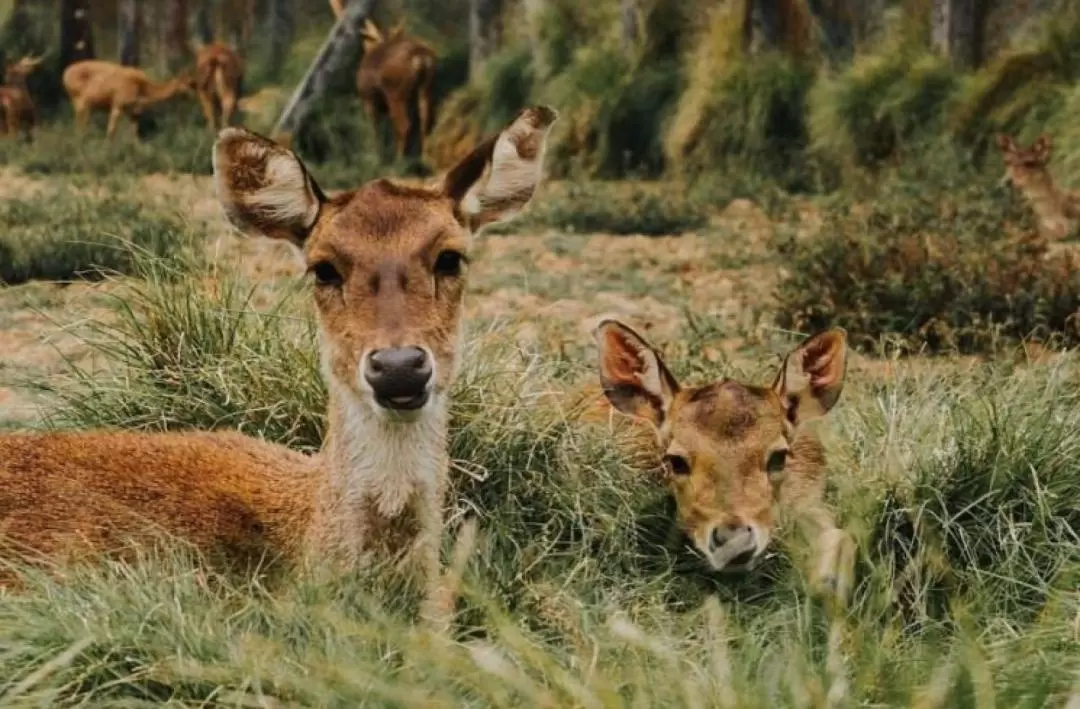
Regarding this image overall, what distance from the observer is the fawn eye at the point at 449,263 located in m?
5.18

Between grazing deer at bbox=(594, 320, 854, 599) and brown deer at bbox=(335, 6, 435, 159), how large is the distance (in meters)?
12.2

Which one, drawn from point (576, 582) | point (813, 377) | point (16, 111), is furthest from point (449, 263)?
point (16, 111)

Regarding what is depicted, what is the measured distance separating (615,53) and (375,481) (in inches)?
513

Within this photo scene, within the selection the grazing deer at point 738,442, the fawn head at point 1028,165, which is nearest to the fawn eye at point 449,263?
the grazing deer at point 738,442

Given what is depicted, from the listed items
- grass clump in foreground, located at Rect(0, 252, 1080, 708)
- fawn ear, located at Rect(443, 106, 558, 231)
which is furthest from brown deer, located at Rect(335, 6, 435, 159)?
fawn ear, located at Rect(443, 106, 558, 231)

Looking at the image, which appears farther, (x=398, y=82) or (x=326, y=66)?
(x=326, y=66)

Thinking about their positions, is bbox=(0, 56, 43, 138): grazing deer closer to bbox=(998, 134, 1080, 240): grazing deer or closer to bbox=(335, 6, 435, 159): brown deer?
bbox=(335, 6, 435, 159): brown deer

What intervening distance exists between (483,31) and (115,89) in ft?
12.0

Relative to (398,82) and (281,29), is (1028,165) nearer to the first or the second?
(398,82)

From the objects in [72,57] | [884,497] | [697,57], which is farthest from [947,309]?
[72,57]

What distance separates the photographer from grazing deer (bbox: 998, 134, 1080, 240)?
41.0 feet

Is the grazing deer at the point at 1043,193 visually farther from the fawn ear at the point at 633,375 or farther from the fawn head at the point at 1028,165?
the fawn ear at the point at 633,375

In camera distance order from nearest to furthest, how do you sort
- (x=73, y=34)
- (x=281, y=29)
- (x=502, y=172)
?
(x=502, y=172)
(x=73, y=34)
(x=281, y=29)

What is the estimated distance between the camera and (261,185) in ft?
17.3
